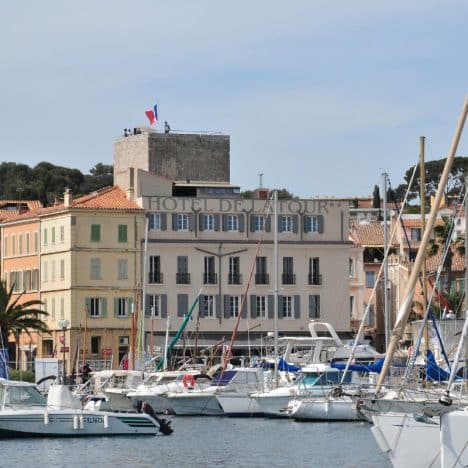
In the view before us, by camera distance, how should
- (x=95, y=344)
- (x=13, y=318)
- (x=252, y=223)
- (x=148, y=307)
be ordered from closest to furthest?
(x=13, y=318) → (x=148, y=307) → (x=95, y=344) → (x=252, y=223)


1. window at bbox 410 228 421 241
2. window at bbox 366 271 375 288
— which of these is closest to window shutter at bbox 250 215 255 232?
window at bbox 366 271 375 288

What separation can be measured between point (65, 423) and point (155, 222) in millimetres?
53510

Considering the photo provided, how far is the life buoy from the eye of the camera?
85.2 m

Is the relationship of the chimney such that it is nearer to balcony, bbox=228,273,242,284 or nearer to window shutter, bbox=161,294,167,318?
window shutter, bbox=161,294,167,318

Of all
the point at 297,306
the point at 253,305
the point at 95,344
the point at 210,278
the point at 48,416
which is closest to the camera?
the point at 48,416

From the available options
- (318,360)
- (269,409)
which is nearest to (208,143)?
(318,360)

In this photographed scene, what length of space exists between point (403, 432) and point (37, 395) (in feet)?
69.5

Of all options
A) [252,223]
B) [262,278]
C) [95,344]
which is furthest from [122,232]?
[262,278]

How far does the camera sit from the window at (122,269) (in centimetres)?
11631

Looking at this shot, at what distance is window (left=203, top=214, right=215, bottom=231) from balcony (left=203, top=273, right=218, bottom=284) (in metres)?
2.90

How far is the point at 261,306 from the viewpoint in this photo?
4638 inches

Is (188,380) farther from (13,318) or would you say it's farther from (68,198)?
(68,198)

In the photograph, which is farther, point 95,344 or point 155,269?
point 155,269

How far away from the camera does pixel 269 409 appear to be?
8044 centimetres
